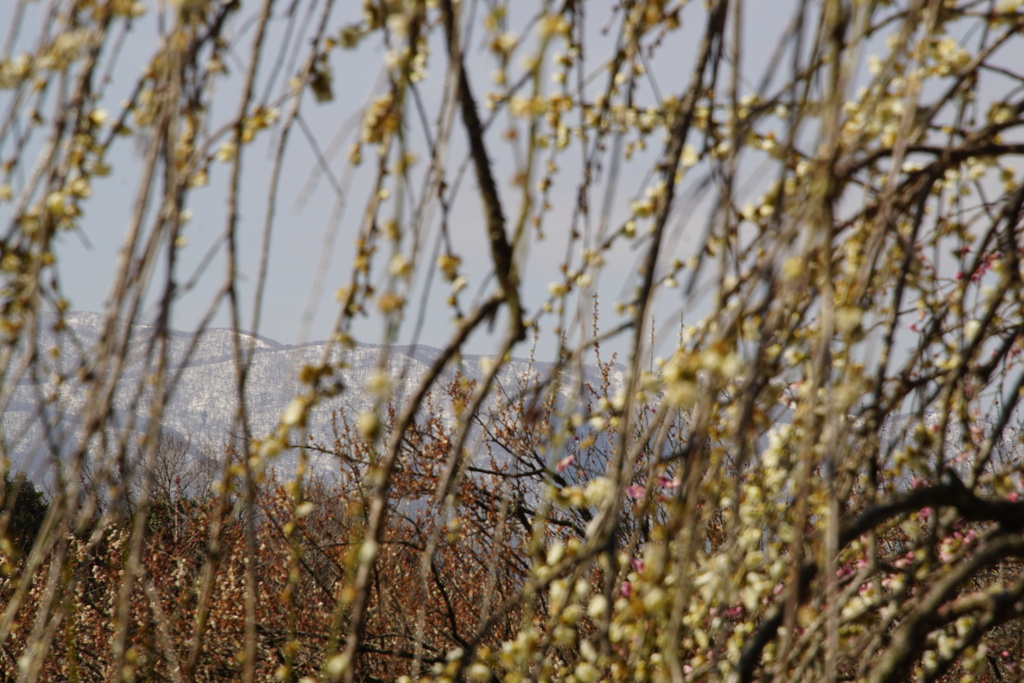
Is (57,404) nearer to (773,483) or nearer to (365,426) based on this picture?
(365,426)

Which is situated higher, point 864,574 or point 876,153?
point 876,153

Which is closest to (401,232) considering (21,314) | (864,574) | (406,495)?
(21,314)

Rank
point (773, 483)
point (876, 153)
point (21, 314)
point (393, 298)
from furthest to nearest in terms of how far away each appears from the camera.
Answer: point (773, 483) → point (876, 153) → point (21, 314) → point (393, 298)

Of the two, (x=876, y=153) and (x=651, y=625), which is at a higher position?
(x=876, y=153)

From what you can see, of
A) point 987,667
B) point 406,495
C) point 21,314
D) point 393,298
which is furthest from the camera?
point 987,667

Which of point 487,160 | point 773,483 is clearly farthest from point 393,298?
point 773,483

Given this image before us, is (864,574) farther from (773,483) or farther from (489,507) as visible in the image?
(489,507)

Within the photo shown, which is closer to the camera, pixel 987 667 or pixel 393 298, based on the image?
pixel 393 298

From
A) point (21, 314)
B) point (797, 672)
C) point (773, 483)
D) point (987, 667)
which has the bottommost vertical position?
point (797, 672)

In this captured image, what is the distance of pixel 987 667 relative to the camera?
4281mm

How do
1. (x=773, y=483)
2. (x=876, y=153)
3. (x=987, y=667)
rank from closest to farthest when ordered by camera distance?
(x=876, y=153) → (x=773, y=483) → (x=987, y=667)

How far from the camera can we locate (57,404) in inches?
39.0

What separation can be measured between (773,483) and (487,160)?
65 cm

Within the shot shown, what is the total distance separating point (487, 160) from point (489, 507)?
2.95 meters
